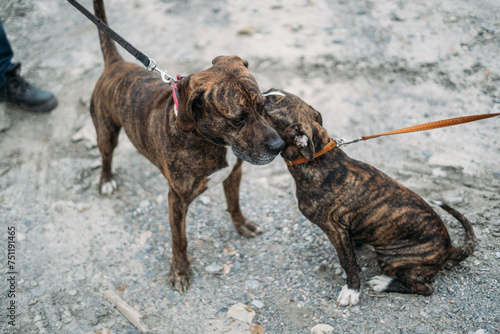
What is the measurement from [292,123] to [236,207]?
147cm

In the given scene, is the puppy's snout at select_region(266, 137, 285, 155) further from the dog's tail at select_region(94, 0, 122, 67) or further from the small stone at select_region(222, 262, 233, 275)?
the dog's tail at select_region(94, 0, 122, 67)

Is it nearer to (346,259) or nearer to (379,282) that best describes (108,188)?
(346,259)

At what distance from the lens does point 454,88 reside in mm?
5770

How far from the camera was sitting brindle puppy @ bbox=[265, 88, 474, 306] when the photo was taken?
136 inches

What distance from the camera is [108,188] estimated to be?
516 centimetres

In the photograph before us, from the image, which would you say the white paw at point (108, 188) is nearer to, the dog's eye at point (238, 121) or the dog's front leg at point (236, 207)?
the dog's front leg at point (236, 207)

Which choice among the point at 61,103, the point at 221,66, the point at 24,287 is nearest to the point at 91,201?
the point at 24,287

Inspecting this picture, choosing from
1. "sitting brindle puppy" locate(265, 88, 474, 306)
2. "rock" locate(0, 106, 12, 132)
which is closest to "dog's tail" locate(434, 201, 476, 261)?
"sitting brindle puppy" locate(265, 88, 474, 306)

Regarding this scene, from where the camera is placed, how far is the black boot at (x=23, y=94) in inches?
236

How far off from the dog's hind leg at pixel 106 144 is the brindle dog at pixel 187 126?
0.04 feet

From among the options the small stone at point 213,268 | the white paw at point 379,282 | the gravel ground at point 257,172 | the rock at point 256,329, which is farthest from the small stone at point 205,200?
the white paw at point 379,282

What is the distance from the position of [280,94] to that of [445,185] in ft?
8.01

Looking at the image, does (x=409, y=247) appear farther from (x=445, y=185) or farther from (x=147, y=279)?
(x=147, y=279)

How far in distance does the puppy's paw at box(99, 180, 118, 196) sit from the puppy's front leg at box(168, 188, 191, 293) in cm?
156
